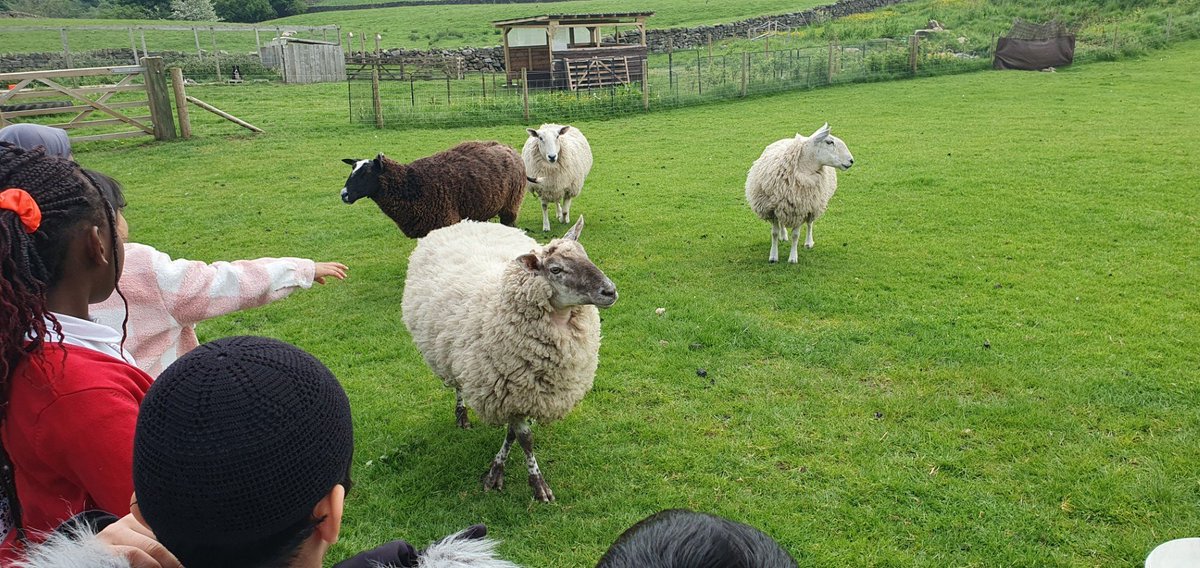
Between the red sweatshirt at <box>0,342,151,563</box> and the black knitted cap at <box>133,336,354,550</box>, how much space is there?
530 mm

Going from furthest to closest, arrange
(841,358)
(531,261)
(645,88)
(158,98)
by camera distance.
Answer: (645,88)
(158,98)
(841,358)
(531,261)

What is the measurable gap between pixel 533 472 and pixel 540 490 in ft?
0.38

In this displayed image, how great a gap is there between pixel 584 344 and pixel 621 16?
26274mm

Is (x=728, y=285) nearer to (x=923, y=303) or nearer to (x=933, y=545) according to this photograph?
(x=923, y=303)

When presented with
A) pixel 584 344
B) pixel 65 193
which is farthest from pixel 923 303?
pixel 65 193

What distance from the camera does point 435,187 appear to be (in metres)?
8.30

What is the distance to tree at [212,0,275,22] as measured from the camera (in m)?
60.1

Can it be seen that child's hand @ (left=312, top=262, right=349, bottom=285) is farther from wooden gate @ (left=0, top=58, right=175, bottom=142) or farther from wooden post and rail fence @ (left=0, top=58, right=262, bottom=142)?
wooden gate @ (left=0, top=58, right=175, bottom=142)

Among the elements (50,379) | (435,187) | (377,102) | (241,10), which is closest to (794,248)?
(435,187)


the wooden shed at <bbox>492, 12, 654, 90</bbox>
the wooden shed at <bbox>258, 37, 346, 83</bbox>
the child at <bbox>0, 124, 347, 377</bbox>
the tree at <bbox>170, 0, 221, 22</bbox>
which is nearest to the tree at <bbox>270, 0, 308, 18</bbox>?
the tree at <bbox>170, 0, 221, 22</bbox>

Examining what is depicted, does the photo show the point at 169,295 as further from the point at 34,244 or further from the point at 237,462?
the point at 237,462

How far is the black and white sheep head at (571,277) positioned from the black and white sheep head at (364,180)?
14.2 ft

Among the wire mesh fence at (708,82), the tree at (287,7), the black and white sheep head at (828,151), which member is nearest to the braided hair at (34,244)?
the black and white sheep head at (828,151)

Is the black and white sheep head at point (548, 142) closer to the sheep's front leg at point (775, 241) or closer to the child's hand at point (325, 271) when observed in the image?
the sheep's front leg at point (775, 241)
